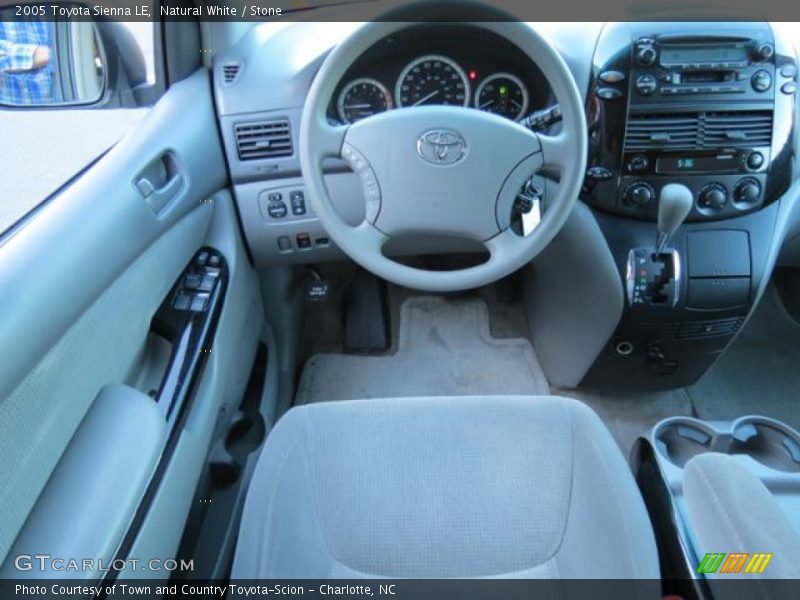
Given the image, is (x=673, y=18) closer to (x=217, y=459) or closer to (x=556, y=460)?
(x=556, y=460)

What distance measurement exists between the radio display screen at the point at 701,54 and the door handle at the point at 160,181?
43.2 inches

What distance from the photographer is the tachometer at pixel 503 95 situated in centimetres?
140

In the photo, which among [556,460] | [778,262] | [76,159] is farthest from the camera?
[778,262]

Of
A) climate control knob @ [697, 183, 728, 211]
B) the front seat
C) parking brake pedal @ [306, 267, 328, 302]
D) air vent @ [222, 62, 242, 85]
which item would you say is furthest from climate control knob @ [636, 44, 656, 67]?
parking brake pedal @ [306, 267, 328, 302]

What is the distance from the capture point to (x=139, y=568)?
0.93 meters

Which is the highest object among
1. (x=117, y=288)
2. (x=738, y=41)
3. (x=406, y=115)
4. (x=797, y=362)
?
(x=738, y=41)

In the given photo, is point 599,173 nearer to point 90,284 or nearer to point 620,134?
point 620,134

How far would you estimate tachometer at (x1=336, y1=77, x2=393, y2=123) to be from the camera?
1.37 metres

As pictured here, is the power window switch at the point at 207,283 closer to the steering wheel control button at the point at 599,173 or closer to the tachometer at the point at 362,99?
the tachometer at the point at 362,99

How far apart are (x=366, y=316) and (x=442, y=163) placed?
41.8 inches

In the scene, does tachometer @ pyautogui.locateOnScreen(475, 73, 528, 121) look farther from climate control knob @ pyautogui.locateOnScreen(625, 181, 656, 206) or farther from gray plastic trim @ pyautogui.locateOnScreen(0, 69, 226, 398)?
gray plastic trim @ pyautogui.locateOnScreen(0, 69, 226, 398)

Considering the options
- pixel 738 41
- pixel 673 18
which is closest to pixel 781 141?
pixel 738 41

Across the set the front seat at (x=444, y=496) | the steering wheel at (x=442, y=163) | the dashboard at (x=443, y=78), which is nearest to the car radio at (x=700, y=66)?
the dashboard at (x=443, y=78)

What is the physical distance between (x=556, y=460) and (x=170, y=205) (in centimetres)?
90
